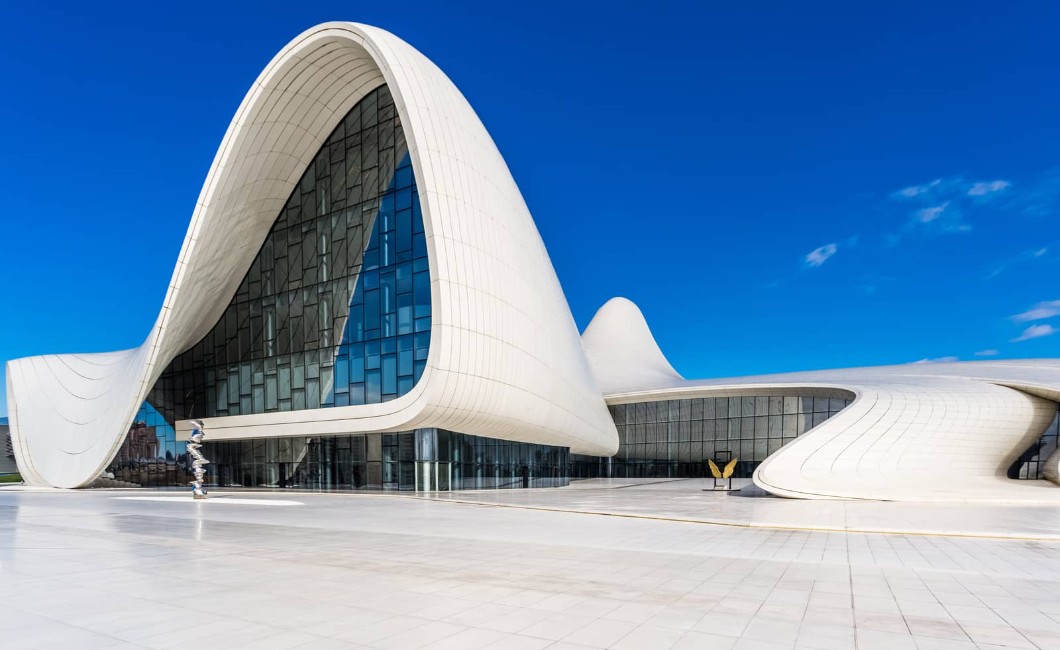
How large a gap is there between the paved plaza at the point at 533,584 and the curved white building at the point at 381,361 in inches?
431

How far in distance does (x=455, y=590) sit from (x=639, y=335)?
52.8 metres

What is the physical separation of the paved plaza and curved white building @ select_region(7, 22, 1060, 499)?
10.9 metres

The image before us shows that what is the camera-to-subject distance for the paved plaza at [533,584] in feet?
19.8

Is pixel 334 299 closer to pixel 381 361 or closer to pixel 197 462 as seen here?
pixel 381 361

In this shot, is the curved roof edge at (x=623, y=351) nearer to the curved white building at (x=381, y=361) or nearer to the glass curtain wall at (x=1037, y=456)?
the curved white building at (x=381, y=361)

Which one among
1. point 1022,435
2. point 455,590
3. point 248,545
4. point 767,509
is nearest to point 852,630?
point 455,590

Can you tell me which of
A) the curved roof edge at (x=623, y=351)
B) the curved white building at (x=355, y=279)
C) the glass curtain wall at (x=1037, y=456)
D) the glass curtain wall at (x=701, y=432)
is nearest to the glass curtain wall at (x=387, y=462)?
the curved white building at (x=355, y=279)

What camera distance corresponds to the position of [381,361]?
96.0 feet

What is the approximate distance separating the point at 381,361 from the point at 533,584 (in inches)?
870

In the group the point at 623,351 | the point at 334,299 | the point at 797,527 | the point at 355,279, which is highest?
the point at 355,279

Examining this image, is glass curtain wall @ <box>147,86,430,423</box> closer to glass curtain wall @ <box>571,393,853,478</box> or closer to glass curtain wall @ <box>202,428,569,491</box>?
glass curtain wall @ <box>202,428,569,491</box>

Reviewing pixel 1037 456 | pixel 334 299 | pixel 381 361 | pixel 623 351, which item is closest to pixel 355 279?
pixel 334 299

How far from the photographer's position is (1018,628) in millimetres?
6305

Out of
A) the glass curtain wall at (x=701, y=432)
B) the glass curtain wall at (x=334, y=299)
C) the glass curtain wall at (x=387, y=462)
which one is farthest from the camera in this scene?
the glass curtain wall at (x=701, y=432)
